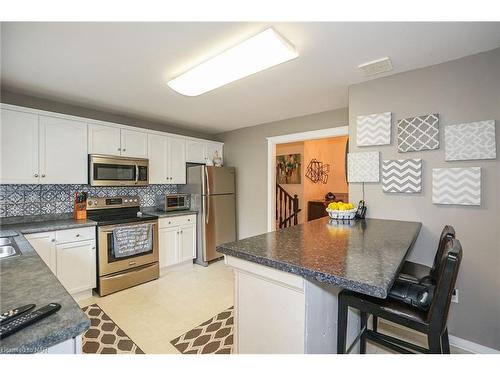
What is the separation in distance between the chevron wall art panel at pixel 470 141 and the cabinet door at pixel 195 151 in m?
3.28

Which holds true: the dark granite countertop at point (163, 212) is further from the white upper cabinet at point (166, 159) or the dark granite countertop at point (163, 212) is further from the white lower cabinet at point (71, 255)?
the white lower cabinet at point (71, 255)

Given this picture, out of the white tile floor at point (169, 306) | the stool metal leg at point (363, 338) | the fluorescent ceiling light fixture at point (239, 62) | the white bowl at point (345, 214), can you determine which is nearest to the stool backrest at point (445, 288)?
the stool metal leg at point (363, 338)

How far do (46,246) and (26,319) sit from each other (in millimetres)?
2054

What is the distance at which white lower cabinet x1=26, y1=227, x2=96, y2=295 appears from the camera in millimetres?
2305

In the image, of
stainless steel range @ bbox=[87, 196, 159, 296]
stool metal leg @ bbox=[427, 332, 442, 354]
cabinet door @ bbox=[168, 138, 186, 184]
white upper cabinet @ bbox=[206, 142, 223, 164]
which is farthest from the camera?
white upper cabinet @ bbox=[206, 142, 223, 164]

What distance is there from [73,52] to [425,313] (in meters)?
2.72

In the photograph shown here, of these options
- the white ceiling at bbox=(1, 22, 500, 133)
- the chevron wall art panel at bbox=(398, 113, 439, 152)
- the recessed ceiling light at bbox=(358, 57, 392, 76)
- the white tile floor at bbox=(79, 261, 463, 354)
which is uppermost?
the white ceiling at bbox=(1, 22, 500, 133)

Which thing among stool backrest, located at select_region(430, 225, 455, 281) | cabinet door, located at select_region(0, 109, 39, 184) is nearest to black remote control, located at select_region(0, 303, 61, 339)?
stool backrest, located at select_region(430, 225, 455, 281)

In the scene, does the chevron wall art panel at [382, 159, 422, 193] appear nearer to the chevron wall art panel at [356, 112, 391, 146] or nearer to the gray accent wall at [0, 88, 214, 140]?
the chevron wall art panel at [356, 112, 391, 146]

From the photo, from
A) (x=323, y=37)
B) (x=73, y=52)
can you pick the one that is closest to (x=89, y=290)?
(x=73, y=52)

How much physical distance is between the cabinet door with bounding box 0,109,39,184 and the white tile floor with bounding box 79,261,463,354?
148cm

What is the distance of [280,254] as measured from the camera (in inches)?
45.3

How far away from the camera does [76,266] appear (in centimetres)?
251

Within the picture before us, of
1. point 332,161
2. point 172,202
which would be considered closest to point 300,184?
point 332,161
